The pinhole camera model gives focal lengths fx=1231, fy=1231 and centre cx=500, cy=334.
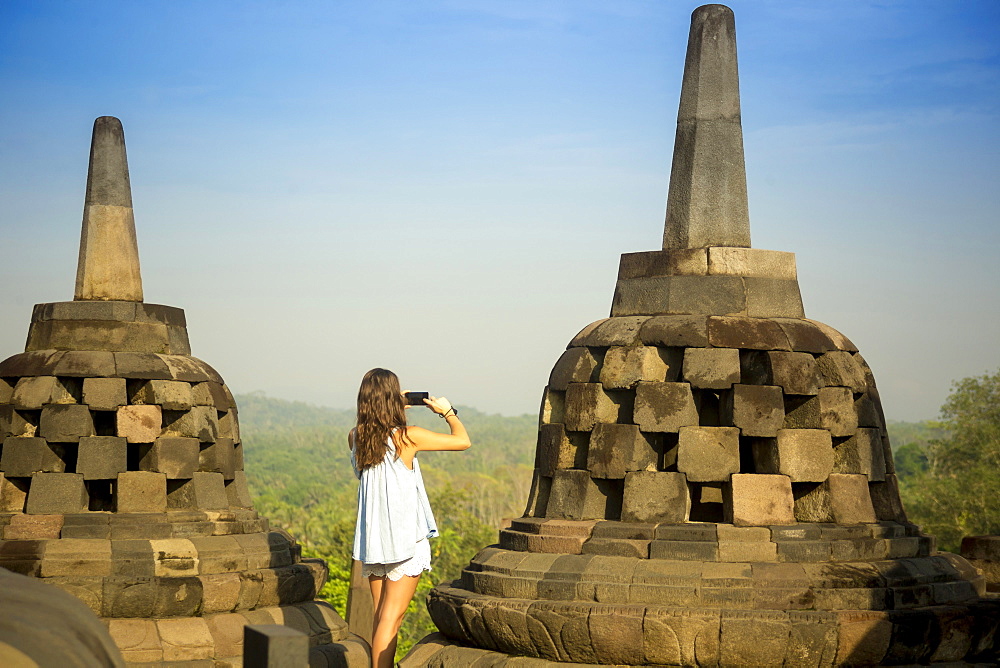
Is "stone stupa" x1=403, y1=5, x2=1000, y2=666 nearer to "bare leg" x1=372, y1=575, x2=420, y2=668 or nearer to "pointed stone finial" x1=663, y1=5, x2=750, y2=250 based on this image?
"pointed stone finial" x1=663, y1=5, x2=750, y2=250

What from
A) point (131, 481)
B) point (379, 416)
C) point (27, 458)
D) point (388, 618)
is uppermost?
point (379, 416)

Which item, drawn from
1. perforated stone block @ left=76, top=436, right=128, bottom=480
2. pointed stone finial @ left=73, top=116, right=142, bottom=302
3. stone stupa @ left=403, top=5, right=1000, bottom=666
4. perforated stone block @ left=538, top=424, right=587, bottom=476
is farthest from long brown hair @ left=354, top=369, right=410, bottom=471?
pointed stone finial @ left=73, top=116, right=142, bottom=302

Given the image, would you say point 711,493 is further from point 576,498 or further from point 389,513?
point 389,513

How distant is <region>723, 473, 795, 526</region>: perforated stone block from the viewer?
7.92 meters

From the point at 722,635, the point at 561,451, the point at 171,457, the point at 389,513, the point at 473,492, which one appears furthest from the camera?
the point at 473,492

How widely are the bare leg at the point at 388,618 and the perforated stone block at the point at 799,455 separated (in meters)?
2.64

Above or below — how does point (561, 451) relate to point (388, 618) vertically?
above

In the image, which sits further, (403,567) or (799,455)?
(799,455)

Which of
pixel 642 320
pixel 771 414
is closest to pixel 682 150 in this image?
pixel 642 320

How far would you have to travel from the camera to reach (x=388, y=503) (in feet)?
22.4

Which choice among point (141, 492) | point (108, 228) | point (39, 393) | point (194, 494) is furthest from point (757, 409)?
point (108, 228)

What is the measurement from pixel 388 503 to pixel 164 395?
5.06m

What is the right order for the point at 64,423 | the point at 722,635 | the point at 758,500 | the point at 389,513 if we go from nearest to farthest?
the point at 389,513 < the point at 722,635 < the point at 758,500 < the point at 64,423

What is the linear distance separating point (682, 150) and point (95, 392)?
5.65m
